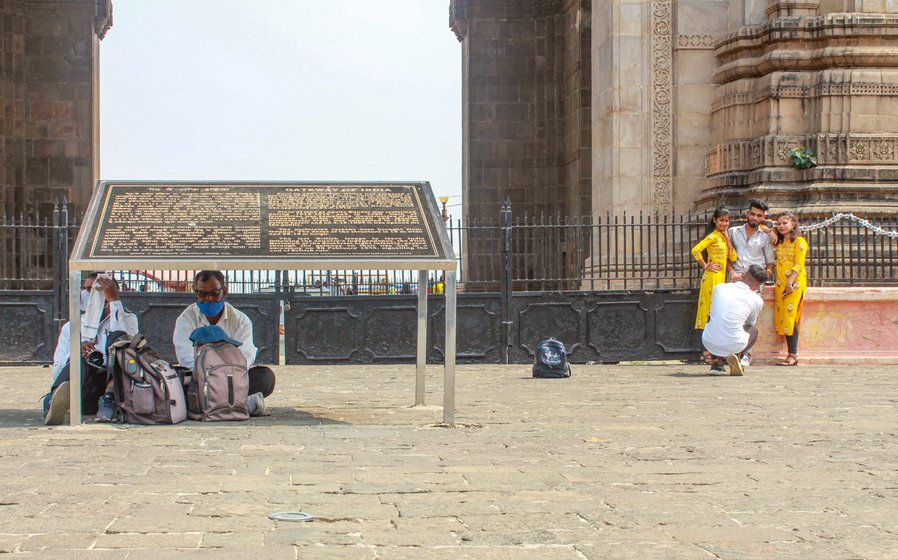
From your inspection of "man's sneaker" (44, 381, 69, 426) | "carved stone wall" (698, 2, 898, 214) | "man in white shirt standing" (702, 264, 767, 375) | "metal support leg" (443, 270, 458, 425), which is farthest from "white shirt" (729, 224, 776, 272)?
"man's sneaker" (44, 381, 69, 426)

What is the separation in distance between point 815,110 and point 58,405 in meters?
12.4

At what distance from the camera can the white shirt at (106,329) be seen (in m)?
9.70

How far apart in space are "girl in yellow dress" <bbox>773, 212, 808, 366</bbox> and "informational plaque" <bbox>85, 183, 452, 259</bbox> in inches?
280

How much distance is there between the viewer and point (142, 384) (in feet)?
31.3

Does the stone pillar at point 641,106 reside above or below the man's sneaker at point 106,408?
above

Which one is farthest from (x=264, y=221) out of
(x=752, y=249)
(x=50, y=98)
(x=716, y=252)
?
(x=50, y=98)

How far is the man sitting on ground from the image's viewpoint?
31.2ft

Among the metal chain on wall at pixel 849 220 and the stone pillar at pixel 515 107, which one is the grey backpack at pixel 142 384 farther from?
the stone pillar at pixel 515 107

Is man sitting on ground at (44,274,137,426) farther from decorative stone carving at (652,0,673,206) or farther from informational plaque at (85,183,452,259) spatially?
decorative stone carving at (652,0,673,206)

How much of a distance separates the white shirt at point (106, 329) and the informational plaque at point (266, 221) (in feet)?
2.50

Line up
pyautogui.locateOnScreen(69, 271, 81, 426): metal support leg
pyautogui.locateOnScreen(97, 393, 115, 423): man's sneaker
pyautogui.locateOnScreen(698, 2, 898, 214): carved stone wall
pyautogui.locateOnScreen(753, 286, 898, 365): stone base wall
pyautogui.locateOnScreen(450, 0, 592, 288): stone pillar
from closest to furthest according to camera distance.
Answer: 1. pyautogui.locateOnScreen(69, 271, 81, 426): metal support leg
2. pyautogui.locateOnScreen(97, 393, 115, 423): man's sneaker
3. pyautogui.locateOnScreen(753, 286, 898, 365): stone base wall
4. pyautogui.locateOnScreen(698, 2, 898, 214): carved stone wall
5. pyautogui.locateOnScreen(450, 0, 592, 288): stone pillar

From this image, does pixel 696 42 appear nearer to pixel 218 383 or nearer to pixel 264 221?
pixel 264 221

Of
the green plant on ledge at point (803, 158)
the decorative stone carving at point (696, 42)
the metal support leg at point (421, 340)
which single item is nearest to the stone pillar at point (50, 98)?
the decorative stone carving at point (696, 42)

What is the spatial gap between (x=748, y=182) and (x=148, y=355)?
435 inches
